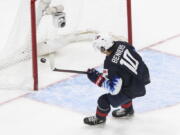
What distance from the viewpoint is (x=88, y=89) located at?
5.50 m

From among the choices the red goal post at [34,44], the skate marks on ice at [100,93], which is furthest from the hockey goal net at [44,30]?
the skate marks on ice at [100,93]

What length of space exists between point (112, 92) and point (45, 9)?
1.36 meters

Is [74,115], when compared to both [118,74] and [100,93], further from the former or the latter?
[118,74]

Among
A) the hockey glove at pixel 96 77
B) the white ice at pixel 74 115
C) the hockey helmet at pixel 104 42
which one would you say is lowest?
the white ice at pixel 74 115

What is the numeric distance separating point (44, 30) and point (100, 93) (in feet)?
2.66

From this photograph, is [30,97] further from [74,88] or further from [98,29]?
[98,29]

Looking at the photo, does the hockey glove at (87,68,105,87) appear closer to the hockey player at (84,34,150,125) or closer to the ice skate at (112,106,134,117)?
the hockey player at (84,34,150,125)

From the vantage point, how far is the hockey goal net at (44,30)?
538 centimetres

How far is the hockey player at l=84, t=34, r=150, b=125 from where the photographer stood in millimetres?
4508

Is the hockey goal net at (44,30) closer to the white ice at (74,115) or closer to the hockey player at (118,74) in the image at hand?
the white ice at (74,115)

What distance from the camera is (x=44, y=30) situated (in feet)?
→ 18.6

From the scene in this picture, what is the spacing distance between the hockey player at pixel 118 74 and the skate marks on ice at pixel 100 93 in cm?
48

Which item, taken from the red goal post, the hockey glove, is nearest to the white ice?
the red goal post

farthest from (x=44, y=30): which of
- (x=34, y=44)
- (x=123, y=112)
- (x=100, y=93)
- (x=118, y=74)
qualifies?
(x=118, y=74)
